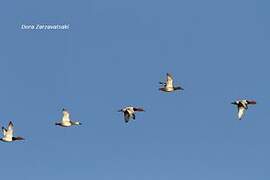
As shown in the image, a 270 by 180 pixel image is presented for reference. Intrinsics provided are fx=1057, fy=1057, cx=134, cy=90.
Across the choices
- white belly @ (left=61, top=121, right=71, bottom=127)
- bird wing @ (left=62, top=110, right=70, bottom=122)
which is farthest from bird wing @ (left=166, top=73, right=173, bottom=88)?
white belly @ (left=61, top=121, right=71, bottom=127)

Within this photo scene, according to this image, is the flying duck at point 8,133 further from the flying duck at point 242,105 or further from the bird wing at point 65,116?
the flying duck at point 242,105

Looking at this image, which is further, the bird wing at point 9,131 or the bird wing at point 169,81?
the bird wing at point 9,131

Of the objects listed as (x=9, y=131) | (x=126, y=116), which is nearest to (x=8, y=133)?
(x=9, y=131)

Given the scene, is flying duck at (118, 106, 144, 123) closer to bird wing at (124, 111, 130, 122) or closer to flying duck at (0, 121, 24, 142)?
bird wing at (124, 111, 130, 122)

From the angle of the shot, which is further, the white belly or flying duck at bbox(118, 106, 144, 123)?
the white belly

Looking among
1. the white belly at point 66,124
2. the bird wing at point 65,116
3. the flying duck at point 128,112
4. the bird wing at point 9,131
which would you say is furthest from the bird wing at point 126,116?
the bird wing at point 9,131

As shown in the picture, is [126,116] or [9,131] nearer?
[126,116]

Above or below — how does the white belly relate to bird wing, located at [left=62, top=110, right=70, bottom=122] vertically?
below

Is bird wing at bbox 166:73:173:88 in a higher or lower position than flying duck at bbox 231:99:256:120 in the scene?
higher

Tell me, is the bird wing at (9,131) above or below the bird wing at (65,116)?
below

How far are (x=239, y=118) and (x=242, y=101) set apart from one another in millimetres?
4960

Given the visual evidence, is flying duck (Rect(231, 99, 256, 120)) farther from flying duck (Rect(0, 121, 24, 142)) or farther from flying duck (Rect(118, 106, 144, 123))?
flying duck (Rect(0, 121, 24, 142))

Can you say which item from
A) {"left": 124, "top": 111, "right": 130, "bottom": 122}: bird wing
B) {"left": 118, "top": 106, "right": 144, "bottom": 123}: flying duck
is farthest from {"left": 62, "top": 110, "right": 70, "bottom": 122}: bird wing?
{"left": 124, "top": 111, "right": 130, "bottom": 122}: bird wing

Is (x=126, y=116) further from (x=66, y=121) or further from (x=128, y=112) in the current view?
(x=66, y=121)
